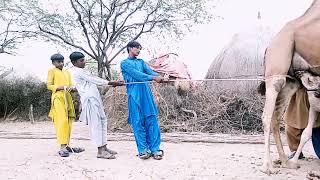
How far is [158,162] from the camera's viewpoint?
700 centimetres

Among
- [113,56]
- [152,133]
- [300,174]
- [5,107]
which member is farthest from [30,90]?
[300,174]

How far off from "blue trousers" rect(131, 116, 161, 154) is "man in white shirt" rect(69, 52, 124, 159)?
54 cm

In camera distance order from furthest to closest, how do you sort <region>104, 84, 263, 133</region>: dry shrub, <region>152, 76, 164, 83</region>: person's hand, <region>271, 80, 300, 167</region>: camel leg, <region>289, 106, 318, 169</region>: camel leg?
<region>104, 84, 263, 133</region>: dry shrub
<region>152, 76, 164, 83</region>: person's hand
<region>271, 80, 300, 167</region>: camel leg
<region>289, 106, 318, 169</region>: camel leg

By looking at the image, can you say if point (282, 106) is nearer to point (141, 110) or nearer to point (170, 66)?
point (141, 110)

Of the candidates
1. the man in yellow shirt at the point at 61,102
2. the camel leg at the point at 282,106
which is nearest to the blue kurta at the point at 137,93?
the man in yellow shirt at the point at 61,102

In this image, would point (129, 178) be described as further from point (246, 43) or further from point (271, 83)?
point (246, 43)

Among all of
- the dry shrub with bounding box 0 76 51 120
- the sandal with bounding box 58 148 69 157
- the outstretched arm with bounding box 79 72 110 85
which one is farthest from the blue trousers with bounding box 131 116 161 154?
the dry shrub with bounding box 0 76 51 120

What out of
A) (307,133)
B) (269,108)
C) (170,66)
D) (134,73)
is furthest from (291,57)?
(170,66)

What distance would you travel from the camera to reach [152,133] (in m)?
7.26

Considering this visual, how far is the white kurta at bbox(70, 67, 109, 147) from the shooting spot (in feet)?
24.2

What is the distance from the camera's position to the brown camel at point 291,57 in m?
5.79

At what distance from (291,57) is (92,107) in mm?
3184

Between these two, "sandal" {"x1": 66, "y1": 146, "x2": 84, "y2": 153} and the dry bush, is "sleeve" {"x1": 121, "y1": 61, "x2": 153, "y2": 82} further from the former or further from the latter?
the dry bush

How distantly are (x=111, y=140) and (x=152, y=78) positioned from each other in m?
2.95
